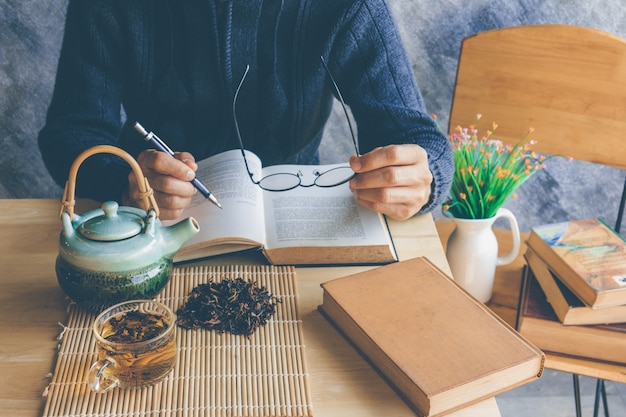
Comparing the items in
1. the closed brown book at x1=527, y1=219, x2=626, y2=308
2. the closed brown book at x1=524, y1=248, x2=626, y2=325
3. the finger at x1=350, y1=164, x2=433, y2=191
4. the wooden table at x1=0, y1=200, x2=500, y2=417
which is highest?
the finger at x1=350, y1=164, x2=433, y2=191

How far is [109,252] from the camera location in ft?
2.82

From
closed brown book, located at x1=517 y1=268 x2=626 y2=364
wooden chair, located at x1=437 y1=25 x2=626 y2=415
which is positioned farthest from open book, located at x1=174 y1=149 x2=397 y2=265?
wooden chair, located at x1=437 y1=25 x2=626 y2=415

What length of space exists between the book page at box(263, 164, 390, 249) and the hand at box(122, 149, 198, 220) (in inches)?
6.0

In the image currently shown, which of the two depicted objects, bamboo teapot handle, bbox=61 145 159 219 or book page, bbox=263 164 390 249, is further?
book page, bbox=263 164 390 249

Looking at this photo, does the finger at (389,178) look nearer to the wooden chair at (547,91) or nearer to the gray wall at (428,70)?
the wooden chair at (547,91)

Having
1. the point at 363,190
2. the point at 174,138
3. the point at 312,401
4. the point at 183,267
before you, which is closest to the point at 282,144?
the point at 174,138

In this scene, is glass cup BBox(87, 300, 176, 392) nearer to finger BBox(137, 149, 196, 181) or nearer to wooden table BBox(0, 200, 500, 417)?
wooden table BBox(0, 200, 500, 417)

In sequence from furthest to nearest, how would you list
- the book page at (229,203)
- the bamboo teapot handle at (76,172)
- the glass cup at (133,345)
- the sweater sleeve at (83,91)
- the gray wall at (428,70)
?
the gray wall at (428,70) < the sweater sleeve at (83,91) < the book page at (229,203) < the bamboo teapot handle at (76,172) < the glass cup at (133,345)

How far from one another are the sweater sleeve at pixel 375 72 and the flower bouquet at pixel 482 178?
0.14 meters

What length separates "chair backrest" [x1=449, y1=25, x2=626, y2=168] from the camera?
1.52 metres

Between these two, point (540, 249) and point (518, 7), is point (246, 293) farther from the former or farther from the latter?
point (518, 7)

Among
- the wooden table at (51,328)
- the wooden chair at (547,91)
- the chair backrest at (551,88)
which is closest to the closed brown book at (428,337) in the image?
the wooden table at (51,328)

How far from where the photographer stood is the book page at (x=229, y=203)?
105 centimetres

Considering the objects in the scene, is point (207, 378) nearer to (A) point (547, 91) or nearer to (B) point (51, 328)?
(B) point (51, 328)
